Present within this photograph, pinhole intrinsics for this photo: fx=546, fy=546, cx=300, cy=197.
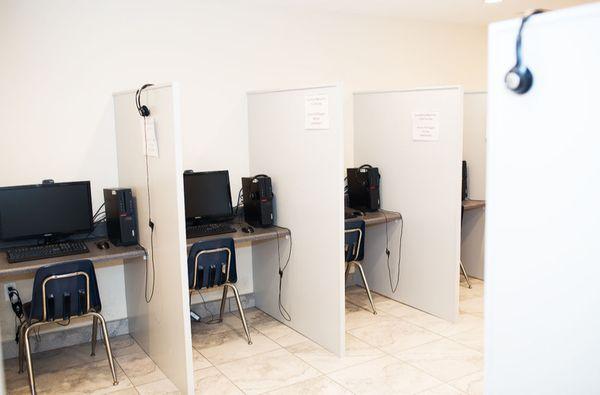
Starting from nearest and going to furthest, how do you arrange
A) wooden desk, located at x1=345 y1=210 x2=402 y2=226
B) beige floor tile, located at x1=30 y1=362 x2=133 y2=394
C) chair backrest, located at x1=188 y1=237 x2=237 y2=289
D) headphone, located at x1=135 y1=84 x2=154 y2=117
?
headphone, located at x1=135 y1=84 x2=154 y2=117 → beige floor tile, located at x1=30 y1=362 x2=133 y2=394 → chair backrest, located at x1=188 y1=237 x2=237 y2=289 → wooden desk, located at x1=345 y1=210 x2=402 y2=226

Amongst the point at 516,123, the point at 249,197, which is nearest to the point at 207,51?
the point at 249,197

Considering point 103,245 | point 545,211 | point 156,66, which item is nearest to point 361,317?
point 103,245

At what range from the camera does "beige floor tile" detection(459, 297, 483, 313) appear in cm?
437

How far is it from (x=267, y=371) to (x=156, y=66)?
7.43 feet

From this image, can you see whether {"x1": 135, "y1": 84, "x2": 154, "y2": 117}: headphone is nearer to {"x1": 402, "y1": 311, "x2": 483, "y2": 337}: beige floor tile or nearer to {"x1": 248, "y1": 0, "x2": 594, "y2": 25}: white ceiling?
{"x1": 248, "y1": 0, "x2": 594, "y2": 25}: white ceiling

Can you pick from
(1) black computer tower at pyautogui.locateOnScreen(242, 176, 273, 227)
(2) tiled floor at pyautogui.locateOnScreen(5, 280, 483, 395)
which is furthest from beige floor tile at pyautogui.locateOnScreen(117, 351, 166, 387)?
(1) black computer tower at pyautogui.locateOnScreen(242, 176, 273, 227)

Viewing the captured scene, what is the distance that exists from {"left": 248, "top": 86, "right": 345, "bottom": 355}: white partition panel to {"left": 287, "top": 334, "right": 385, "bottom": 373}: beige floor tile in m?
0.06

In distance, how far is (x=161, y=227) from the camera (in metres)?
3.09

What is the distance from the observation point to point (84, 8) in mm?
3664

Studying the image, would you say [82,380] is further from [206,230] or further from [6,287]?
[206,230]

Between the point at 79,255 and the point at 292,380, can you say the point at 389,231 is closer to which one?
the point at 292,380

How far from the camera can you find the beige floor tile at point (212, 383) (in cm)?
314

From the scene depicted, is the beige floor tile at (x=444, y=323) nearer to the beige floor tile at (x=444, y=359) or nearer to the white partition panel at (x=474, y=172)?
the beige floor tile at (x=444, y=359)

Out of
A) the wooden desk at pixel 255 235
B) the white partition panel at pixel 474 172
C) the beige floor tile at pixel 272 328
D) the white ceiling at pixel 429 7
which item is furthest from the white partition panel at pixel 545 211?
the white partition panel at pixel 474 172
